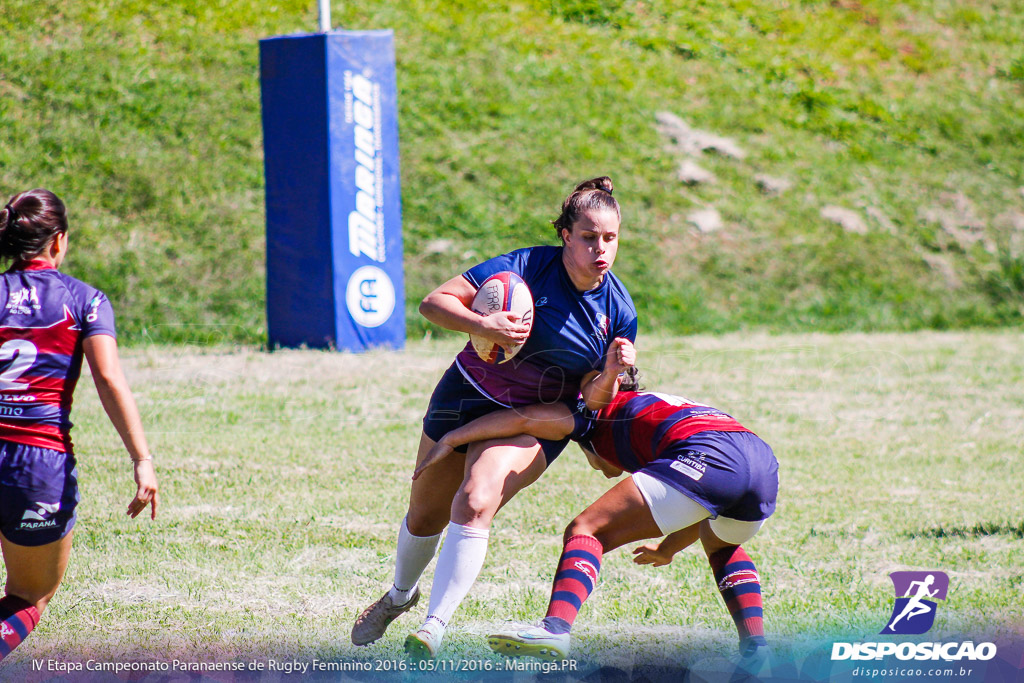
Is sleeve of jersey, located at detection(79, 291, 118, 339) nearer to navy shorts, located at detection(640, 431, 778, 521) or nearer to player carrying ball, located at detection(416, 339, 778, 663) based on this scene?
player carrying ball, located at detection(416, 339, 778, 663)

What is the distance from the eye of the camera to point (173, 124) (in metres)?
15.8

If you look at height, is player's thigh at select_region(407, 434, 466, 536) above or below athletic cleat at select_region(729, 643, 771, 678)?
above

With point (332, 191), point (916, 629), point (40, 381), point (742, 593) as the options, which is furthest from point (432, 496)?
point (332, 191)

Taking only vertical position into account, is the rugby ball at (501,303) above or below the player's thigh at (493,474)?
above

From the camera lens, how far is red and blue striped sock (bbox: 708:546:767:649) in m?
4.10

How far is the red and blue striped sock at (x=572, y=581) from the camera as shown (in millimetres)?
3584

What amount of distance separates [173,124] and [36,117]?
1.97 meters

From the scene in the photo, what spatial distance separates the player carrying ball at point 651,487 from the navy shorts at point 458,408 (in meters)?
0.11

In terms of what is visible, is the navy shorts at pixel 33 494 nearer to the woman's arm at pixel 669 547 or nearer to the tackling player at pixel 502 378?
the tackling player at pixel 502 378

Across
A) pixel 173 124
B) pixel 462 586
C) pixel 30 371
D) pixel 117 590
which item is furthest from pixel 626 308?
pixel 173 124

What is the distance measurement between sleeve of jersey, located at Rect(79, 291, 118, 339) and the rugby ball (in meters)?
1.33

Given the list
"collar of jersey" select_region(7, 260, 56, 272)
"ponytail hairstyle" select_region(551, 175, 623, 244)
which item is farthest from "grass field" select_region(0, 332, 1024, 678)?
"ponytail hairstyle" select_region(551, 175, 623, 244)

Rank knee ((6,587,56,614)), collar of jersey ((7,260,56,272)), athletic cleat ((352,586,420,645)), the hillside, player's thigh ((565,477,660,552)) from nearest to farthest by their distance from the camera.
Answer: collar of jersey ((7,260,56,272)) → knee ((6,587,56,614)) → player's thigh ((565,477,660,552)) → athletic cleat ((352,586,420,645)) → the hillside

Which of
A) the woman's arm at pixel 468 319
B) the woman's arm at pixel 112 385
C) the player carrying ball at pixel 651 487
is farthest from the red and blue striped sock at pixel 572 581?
the woman's arm at pixel 112 385
